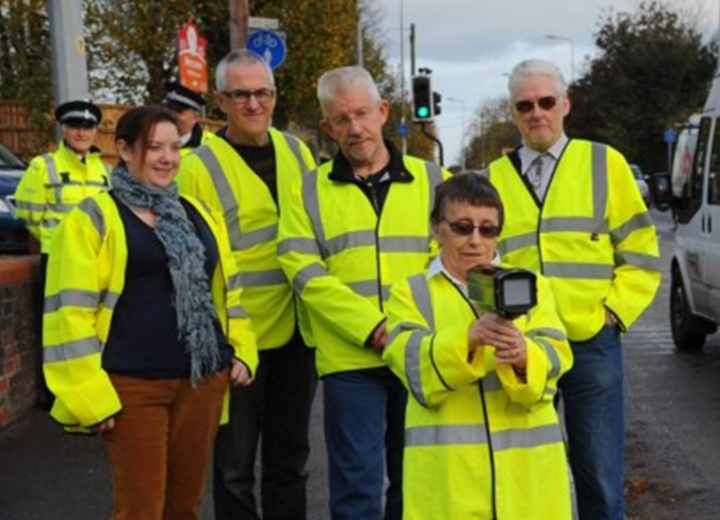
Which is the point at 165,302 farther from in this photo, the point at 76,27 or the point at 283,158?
the point at 76,27


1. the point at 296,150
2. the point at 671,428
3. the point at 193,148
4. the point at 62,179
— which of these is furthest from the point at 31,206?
the point at 671,428

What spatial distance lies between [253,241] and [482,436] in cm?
161

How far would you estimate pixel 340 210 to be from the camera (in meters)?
4.03

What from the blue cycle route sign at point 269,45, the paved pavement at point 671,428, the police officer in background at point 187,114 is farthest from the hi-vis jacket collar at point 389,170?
the blue cycle route sign at point 269,45

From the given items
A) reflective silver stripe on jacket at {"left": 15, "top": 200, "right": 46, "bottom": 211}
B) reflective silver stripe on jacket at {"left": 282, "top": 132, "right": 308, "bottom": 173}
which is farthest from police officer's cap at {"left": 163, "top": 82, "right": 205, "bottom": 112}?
reflective silver stripe on jacket at {"left": 282, "top": 132, "right": 308, "bottom": 173}

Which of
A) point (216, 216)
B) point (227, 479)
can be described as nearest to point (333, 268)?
point (216, 216)

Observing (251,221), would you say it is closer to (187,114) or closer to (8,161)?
(187,114)

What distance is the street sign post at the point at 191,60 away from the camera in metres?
10.5

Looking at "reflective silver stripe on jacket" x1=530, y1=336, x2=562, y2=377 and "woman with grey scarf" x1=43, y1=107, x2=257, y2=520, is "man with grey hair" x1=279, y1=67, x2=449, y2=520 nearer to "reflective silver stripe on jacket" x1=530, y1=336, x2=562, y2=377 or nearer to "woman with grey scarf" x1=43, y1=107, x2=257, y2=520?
"woman with grey scarf" x1=43, y1=107, x2=257, y2=520

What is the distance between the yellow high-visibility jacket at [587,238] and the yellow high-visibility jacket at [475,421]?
76cm

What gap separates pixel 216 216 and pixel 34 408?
4012 mm

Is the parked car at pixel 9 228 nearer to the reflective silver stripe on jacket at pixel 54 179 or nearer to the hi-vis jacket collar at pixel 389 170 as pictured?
the reflective silver stripe on jacket at pixel 54 179

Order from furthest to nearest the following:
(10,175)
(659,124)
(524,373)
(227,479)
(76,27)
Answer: (659,124)
(10,175)
(76,27)
(227,479)
(524,373)

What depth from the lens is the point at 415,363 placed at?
3135mm
